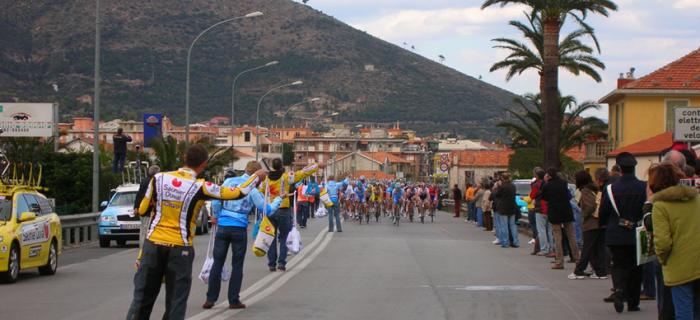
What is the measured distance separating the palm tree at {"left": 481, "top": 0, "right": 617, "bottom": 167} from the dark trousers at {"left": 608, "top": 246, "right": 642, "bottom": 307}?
22214mm

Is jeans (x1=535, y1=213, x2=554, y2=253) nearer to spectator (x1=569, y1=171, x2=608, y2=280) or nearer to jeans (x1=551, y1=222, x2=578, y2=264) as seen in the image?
jeans (x1=551, y1=222, x2=578, y2=264)

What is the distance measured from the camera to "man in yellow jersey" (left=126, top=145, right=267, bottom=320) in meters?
9.98

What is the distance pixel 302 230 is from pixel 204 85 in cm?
11068

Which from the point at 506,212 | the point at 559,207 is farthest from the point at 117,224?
the point at 559,207

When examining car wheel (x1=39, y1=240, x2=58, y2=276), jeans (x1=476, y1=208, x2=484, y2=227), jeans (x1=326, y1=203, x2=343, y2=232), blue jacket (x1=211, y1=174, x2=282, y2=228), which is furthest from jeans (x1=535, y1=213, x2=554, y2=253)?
jeans (x1=476, y1=208, x2=484, y2=227)

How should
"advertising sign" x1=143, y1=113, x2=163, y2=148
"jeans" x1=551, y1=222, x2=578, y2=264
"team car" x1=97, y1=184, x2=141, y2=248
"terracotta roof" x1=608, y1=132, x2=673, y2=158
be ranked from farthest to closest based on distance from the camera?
"advertising sign" x1=143, y1=113, x2=163, y2=148, "terracotta roof" x1=608, y1=132, x2=673, y2=158, "team car" x1=97, y1=184, x2=141, y2=248, "jeans" x1=551, y1=222, x2=578, y2=264

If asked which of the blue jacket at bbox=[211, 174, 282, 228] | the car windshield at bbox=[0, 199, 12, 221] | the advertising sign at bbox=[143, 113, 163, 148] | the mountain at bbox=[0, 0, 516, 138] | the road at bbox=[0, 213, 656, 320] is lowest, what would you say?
the road at bbox=[0, 213, 656, 320]

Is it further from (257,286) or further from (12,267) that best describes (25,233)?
(257,286)

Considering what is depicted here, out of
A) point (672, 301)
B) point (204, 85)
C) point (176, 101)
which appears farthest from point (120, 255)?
point (204, 85)

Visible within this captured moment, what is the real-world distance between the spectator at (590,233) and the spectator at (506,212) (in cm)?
935

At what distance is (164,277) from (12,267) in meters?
8.68

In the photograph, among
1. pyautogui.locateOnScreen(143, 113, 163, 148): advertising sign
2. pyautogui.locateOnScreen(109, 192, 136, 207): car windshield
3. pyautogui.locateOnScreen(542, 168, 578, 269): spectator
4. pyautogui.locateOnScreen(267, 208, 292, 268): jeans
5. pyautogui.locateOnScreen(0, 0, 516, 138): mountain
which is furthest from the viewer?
pyautogui.locateOnScreen(0, 0, 516, 138): mountain

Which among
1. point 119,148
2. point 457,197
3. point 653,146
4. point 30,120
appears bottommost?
point 457,197

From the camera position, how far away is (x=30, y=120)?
4253cm
